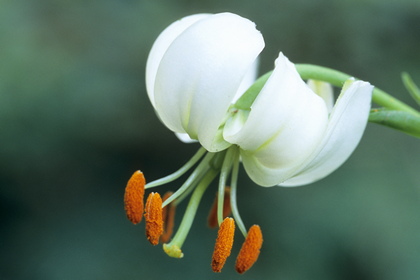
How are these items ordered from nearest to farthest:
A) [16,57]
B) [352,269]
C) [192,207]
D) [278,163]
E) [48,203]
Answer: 1. [278,163]
2. [192,207]
3. [352,269]
4. [16,57]
5. [48,203]

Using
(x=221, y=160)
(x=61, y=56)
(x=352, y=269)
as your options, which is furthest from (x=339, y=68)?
(x=221, y=160)

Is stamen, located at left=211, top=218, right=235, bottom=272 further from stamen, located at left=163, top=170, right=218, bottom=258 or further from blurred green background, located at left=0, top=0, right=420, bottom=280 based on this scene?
blurred green background, located at left=0, top=0, right=420, bottom=280

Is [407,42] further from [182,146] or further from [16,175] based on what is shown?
[16,175]

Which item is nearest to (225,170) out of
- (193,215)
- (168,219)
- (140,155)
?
(193,215)

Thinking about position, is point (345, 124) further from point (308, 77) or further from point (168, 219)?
point (168, 219)

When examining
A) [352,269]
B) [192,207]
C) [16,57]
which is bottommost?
[352,269]

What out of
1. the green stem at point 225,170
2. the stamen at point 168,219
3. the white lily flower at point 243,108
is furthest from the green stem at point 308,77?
the stamen at point 168,219
